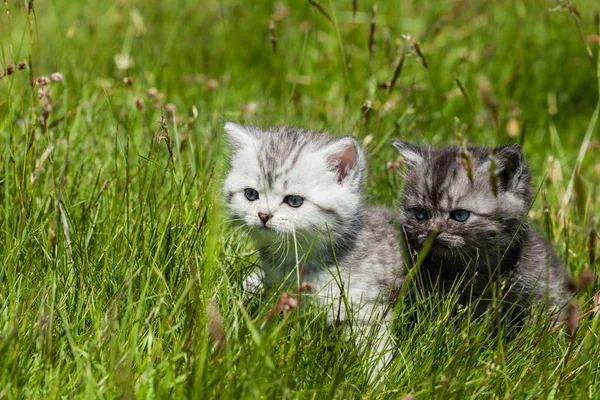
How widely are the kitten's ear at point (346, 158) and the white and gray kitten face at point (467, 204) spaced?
0.33 metres

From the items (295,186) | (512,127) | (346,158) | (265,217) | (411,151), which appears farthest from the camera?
(512,127)

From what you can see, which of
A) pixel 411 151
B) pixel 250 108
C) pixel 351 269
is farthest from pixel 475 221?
pixel 250 108

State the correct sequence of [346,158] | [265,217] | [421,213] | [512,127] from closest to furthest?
[265,217] → [346,158] → [421,213] → [512,127]

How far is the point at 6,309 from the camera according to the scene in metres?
2.83

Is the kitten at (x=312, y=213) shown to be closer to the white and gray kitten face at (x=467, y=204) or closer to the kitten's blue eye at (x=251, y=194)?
the kitten's blue eye at (x=251, y=194)

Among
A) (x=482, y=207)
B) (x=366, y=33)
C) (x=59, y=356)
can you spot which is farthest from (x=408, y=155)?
(x=366, y=33)

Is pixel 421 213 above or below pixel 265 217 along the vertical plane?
above

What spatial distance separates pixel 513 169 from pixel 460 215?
0.33 meters

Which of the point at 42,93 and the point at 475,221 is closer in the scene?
the point at 42,93

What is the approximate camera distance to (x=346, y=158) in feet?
11.9

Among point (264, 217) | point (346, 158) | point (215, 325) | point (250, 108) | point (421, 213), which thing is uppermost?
point (250, 108)

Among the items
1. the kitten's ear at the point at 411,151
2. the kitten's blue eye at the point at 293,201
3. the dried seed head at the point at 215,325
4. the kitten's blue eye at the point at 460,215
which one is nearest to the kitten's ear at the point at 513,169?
the kitten's blue eye at the point at 460,215

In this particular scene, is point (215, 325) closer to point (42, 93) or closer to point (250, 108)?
point (42, 93)

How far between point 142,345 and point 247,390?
1.83 feet
